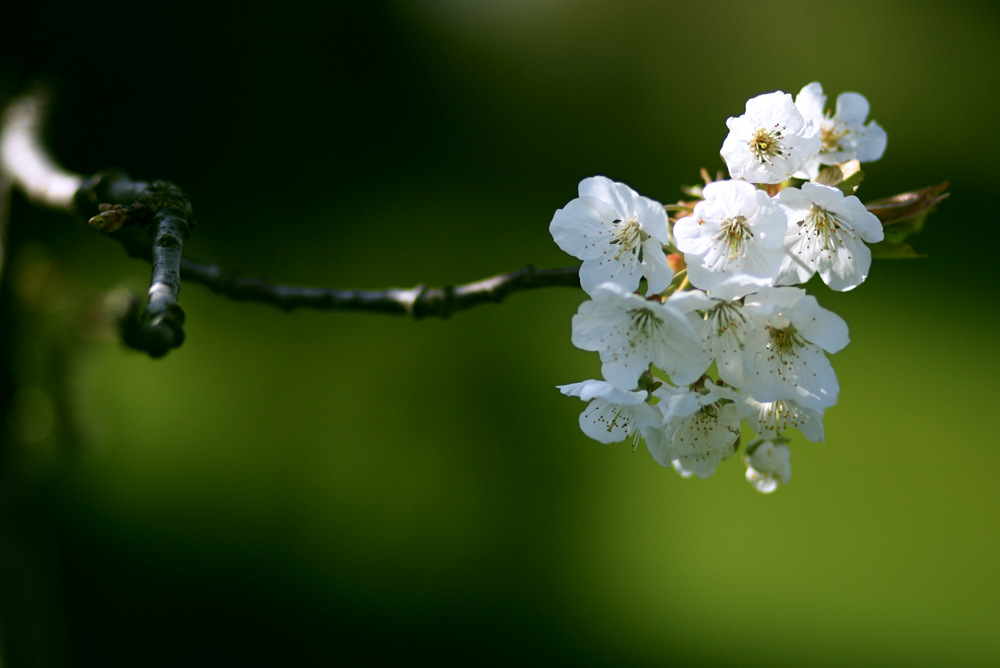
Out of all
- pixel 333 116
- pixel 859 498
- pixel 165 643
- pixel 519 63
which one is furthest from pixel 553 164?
pixel 165 643

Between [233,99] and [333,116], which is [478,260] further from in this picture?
[233,99]

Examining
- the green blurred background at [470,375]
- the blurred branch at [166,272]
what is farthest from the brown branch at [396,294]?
the green blurred background at [470,375]

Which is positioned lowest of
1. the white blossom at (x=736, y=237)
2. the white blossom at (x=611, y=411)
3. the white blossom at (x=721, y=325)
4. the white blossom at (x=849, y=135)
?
the white blossom at (x=611, y=411)

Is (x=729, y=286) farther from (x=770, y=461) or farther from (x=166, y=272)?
(x=166, y=272)

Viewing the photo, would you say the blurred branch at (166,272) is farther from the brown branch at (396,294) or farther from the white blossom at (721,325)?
the white blossom at (721,325)

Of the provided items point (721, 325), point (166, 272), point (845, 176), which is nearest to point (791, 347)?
point (721, 325)

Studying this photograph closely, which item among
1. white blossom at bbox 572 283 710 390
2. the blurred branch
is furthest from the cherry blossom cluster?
the blurred branch
